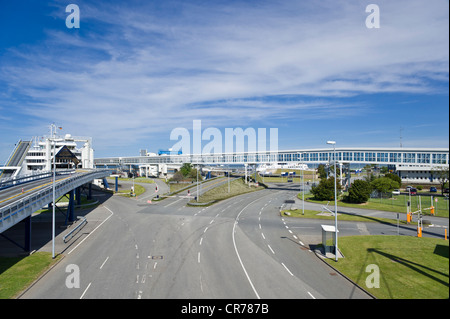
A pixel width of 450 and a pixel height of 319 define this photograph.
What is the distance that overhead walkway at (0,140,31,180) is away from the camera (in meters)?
77.9

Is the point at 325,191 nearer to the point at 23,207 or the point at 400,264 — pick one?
the point at 400,264

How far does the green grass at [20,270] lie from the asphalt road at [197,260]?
0.77 meters

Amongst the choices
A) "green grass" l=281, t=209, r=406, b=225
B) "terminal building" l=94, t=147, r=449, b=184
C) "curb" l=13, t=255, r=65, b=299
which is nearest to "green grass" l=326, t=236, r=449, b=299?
"green grass" l=281, t=209, r=406, b=225

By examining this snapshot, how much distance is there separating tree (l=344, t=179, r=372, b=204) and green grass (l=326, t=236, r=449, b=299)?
26.5 m

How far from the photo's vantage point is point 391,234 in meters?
32.7

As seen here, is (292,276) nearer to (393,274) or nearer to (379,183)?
(393,274)

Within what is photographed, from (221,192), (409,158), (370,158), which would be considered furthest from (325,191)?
(409,158)

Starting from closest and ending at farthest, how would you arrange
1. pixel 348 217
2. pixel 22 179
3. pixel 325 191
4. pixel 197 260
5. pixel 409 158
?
pixel 197 260, pixel 22 179, pixel 348 217, pixel 325 191, pixel 409 158

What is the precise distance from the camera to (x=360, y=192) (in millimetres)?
55844

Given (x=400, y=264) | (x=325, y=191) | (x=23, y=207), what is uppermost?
(x=23, y=207)

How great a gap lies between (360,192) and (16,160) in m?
89.4

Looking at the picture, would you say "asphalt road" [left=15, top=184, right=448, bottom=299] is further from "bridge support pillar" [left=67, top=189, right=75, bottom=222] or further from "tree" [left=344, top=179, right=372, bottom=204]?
"tree" [left=344, top=179, right=372, bottom=204]

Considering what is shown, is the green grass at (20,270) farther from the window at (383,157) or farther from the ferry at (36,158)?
the window at (383,157)
